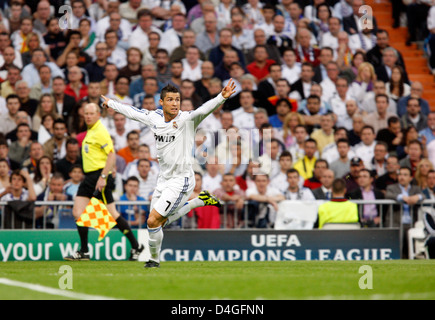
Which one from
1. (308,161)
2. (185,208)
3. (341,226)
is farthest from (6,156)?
(341,226)

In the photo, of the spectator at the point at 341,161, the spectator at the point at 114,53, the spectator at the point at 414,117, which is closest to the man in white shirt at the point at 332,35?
the spectator at the point at 414,117

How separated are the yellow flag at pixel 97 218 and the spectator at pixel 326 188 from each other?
428cm

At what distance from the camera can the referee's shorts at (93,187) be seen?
14.0 metres

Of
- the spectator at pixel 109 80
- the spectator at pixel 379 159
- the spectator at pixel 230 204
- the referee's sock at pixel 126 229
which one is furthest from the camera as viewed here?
the spectator at pixel 109 80

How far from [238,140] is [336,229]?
2726 mm

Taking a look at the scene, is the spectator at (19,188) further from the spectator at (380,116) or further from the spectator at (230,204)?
the spectator at (380,116)

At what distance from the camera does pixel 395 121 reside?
18.3 metres

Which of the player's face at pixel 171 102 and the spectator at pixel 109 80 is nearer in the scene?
the player's face at pixel 171 102

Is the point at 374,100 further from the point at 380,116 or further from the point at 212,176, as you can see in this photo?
the point at 212,176

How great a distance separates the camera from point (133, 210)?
15867 millimetres

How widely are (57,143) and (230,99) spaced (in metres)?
3.75

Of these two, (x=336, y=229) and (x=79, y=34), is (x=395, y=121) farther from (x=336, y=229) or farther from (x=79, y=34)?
(x=79, y=34)
